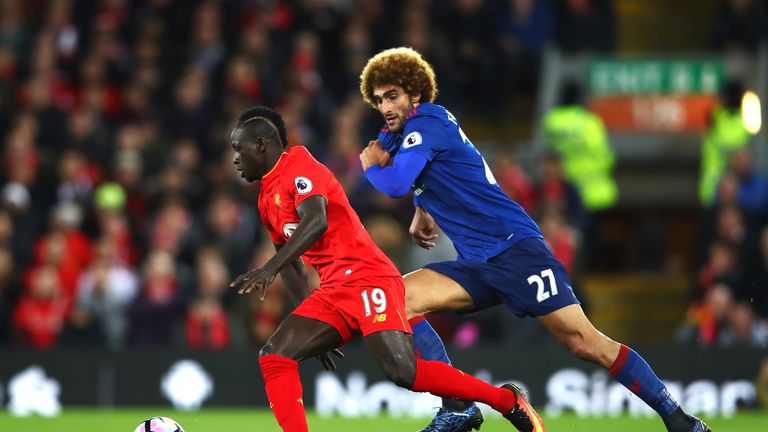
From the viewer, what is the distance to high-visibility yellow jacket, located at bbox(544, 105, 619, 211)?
549 inches

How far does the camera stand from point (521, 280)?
24.3 ft

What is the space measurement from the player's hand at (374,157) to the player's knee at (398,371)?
3.41ft

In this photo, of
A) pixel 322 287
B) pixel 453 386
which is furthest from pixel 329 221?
pixel 453 386

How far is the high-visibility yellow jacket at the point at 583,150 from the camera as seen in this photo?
13953 mm

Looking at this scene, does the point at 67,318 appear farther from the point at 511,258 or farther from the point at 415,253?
the point at 511,258

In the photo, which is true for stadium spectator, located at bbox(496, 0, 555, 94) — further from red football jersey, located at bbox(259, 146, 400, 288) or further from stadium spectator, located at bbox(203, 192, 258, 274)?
red football jersey, located at bbox(259, 146, 400, 288)

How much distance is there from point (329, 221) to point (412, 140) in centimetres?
61

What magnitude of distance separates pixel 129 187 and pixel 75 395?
2452mm

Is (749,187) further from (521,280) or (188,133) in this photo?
(521,280)

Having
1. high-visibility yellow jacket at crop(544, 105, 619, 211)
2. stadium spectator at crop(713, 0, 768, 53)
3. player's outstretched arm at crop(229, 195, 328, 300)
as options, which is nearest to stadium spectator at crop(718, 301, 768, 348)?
high-visibility yellow jacket at crop(544, 105, 619, 211)

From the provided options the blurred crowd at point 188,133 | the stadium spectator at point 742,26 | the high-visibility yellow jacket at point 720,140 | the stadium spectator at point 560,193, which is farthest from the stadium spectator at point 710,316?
the stadium spectator at point 742,26

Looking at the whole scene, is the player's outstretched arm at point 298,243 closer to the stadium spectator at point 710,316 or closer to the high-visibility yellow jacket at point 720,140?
the stadium spectator at point 710,316

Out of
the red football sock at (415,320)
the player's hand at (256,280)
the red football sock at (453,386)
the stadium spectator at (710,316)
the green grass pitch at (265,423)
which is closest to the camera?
the player's hand at (256,280)

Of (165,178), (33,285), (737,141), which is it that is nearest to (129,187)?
(165,178)
